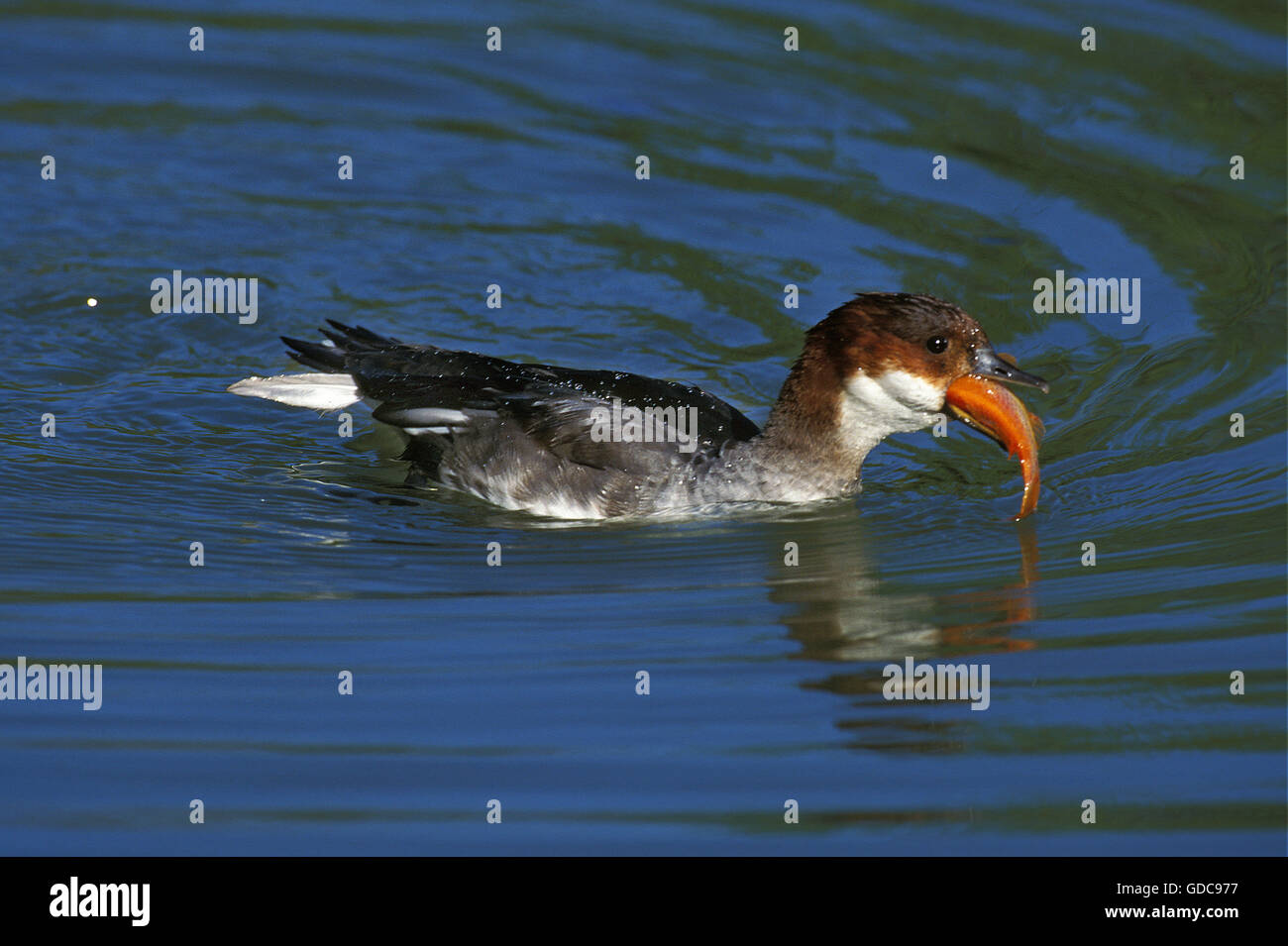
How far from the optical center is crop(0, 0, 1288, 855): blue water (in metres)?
6.27

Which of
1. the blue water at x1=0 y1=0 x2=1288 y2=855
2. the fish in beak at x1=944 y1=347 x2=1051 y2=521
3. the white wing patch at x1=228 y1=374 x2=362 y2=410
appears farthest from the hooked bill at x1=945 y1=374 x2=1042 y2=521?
the white wing patch at x1=228 y1=374 x2=362 y2=410

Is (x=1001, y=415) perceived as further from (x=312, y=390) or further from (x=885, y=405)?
(x=312, y=390)

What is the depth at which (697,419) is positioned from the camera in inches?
362

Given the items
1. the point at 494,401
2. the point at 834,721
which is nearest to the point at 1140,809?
the point at 834,721

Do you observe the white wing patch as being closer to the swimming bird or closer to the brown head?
the swimming bird

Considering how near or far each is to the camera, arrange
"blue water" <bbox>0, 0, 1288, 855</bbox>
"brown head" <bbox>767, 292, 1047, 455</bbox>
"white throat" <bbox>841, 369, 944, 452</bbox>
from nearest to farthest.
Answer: "blue water" <bbox>0, 0, 1288, 855</bbox> < "brown head" <bbox>767, 292, 1047, 455</bbox> < "white throat" <bbox>841, 369, 944, 452</bbox>

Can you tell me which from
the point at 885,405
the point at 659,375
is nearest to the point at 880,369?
the point at 885,405

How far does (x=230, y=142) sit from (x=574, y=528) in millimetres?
→ 6579

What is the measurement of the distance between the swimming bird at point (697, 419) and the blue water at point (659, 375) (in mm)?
225

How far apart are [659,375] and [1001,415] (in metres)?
3.10

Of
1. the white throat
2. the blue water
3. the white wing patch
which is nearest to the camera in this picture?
the blue water

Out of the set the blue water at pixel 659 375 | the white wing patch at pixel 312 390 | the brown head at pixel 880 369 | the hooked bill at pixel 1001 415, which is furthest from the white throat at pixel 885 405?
the white wing patch at pixel 312 390

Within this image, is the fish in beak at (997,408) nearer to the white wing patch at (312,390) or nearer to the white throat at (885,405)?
the white throat at (885,405)

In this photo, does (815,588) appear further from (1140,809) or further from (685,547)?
(1140,809)
